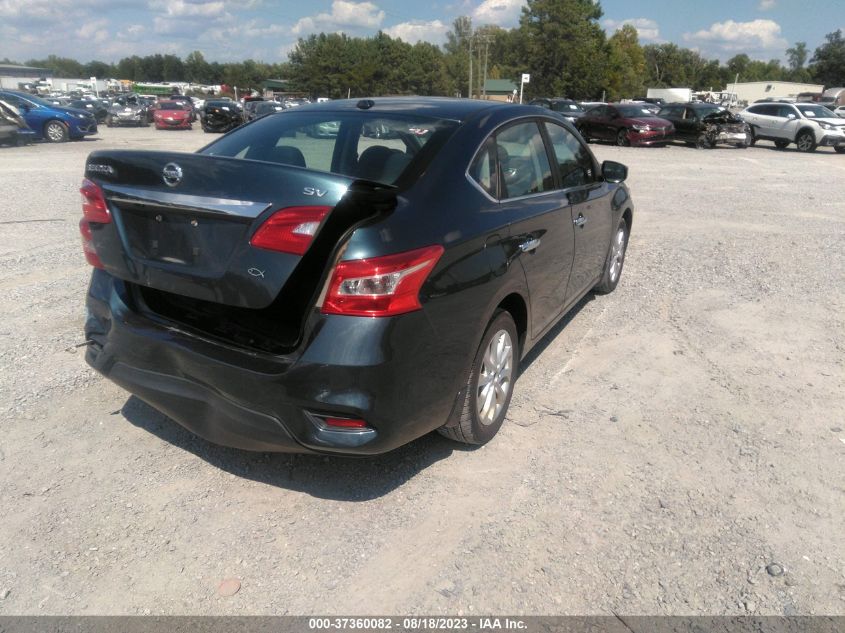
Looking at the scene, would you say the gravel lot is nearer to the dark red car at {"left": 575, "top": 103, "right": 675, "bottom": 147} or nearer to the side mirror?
the side mirror

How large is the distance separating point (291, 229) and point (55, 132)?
2427 centimetres

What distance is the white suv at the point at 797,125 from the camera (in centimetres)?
2328

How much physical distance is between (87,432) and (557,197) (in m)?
3.03

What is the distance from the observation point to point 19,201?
10.1 meters

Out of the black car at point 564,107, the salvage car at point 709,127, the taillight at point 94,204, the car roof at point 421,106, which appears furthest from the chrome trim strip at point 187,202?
the black car at point 564,107

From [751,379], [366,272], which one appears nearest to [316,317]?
[366,272]

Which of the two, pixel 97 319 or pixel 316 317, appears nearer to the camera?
pixel 316 317

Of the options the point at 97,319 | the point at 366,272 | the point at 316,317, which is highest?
the point at 366,272

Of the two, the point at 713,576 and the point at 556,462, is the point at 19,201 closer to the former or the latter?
the point at 556,462

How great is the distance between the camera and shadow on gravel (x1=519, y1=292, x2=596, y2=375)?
4.57 metres

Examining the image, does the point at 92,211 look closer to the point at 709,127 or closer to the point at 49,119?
the point at 49,119

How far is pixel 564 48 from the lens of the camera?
66.1 metres

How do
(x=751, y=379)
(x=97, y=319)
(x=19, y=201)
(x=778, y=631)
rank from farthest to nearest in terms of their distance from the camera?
(x=19, y=201)
(x=751, y=379)
(x=97, y=319)
(x=778, y=631)

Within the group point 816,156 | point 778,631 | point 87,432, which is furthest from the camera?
point 816,156
